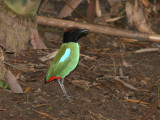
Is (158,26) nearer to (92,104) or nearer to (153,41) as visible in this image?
(153,41)

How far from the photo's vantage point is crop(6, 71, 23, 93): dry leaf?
4.09 metres

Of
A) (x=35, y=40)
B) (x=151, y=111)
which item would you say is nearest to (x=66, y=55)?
(x=35, y=40)

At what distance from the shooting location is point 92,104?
410 centimetres

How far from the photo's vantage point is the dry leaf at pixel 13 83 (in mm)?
4090

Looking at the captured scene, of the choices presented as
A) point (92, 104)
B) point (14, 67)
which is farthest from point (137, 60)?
Answer: point (14, 67)

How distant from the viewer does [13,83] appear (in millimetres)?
4168

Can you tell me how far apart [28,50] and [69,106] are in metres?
1.64

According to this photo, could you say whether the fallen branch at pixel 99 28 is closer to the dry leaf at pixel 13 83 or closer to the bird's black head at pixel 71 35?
the bird's black head at pixel 71 35

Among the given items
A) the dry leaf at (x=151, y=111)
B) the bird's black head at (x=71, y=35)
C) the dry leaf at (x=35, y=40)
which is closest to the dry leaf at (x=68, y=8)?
the dry leaf at (x=35, y=40)

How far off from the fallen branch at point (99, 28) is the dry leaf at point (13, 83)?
186 cm

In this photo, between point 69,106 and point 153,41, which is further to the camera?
point 153,41

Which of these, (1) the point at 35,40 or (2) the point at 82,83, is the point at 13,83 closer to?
(2) the point at 82,83

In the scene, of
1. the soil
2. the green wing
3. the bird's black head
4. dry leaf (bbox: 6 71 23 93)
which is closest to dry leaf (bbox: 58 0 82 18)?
the soil

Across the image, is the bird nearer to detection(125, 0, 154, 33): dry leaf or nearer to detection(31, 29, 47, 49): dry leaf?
detection(31, 29, 47, 49): dry leaf
